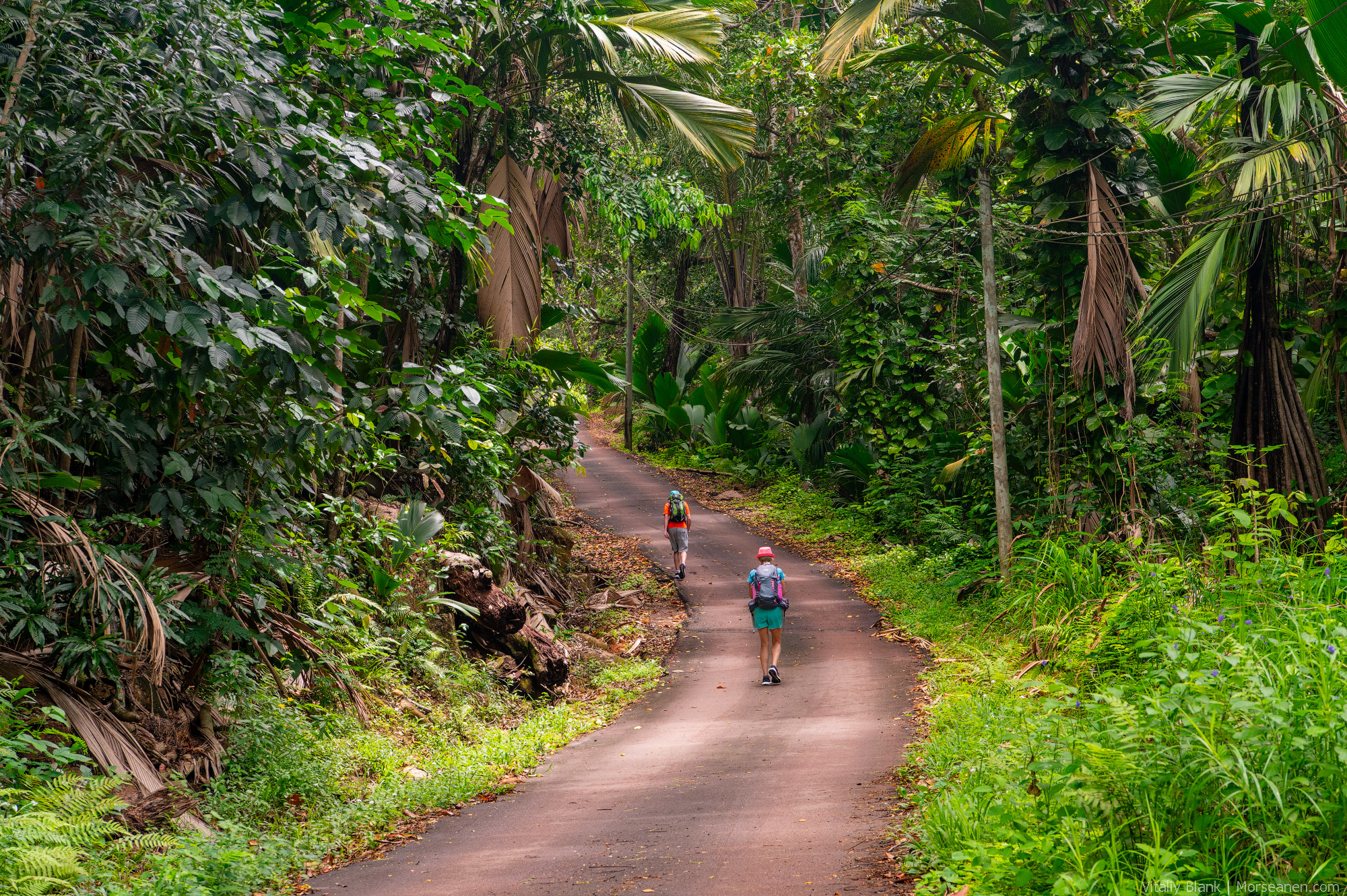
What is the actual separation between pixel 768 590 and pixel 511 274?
195 inches

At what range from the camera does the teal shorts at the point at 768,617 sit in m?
11.1

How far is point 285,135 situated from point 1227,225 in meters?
7.19

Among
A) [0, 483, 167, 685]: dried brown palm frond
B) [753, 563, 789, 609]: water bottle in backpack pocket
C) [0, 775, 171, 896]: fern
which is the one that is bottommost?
[753, 563, 789, 609]: water bottle in backpack pocket

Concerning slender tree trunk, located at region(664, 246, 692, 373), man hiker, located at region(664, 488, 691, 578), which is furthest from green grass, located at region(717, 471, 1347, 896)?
slender tree trunk, located at region(664, 246, 692, 373)

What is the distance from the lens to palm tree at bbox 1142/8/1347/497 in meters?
7.63

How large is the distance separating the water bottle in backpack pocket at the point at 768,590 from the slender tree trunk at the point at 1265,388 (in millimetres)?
4625

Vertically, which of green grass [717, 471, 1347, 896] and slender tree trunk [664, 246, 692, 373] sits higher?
slender tree trunk [664, 246, 692, 373]

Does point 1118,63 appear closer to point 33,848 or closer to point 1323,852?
point 1323,852

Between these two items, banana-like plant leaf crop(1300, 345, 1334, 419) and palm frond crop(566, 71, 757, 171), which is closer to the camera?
banana-like plant leaf crop(1300, 345, 1334, 419)

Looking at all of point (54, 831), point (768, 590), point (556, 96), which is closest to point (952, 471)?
point (768, 590)

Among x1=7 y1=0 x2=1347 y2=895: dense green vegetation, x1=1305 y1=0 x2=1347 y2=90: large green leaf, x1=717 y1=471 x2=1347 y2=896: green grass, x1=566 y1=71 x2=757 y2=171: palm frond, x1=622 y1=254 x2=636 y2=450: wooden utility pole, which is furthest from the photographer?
x1=622 y1=254 x2=636 y2=450: wooden utility pole

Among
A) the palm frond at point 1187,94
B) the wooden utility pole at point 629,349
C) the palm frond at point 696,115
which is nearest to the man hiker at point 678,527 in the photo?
the palm frond at point 696,115

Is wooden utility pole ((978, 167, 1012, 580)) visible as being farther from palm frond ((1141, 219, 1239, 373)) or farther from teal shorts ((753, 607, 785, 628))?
palm frond ((1141, 219, 1239, 373))

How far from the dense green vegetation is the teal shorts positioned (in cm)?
166
